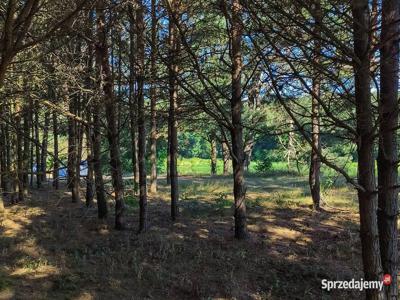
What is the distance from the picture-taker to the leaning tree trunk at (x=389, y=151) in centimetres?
338

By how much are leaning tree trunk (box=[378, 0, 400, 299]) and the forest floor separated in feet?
10.2

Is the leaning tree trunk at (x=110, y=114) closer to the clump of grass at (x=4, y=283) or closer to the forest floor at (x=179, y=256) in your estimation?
the forest floor at (x=179, y=256)

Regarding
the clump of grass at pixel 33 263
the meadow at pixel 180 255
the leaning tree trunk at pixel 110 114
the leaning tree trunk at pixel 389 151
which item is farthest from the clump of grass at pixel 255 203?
the leaning tree trunk at pixel 389 151

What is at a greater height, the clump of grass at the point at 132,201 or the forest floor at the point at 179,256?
the clump of grass at the point at 132,201

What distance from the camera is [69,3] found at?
5398 millimetres

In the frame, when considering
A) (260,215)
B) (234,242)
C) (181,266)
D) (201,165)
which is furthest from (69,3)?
(201,165)

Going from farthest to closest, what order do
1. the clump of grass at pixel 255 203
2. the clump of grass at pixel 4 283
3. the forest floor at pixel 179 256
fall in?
the clump of grass at pixel 255 203, the forest floor at pixel 179 256, the clump of grass at pixel 4 283

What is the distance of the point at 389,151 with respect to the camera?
12.5 feet

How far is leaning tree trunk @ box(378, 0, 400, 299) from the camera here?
11.1 ft

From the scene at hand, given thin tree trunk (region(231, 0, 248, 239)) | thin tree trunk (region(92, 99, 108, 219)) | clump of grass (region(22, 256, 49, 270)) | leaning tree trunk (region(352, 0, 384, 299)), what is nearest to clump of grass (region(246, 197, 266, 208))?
thin tree trunk (region(231, 0, 248, 239))

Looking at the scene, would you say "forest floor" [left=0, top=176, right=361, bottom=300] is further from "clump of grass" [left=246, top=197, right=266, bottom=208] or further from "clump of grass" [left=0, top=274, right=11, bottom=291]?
"clump of grass" [left=246, top=197, right=266, bottom=208]

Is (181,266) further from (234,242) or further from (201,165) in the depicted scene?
(201,165)

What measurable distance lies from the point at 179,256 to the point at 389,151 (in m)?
5.20

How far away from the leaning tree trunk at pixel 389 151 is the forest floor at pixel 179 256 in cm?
312
